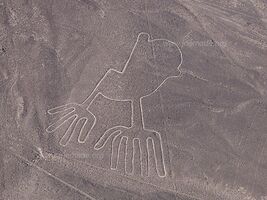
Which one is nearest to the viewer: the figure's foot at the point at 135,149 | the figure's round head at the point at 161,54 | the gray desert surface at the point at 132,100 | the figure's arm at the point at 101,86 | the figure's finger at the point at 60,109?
the gray desert surface at the point at 132,100

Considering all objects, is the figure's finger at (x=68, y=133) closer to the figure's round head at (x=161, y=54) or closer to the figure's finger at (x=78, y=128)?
the figure's finger at (x=78, y=128)

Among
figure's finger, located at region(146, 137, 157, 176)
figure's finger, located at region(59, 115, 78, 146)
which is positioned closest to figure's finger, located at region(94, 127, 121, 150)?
figure's finger, located at region(59, 115, 78, 146)

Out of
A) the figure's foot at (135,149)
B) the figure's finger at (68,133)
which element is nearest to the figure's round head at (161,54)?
the figure's foot at (135,149)

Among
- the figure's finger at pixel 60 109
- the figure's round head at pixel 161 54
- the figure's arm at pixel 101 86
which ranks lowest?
the figure's finger at pixel 60 109

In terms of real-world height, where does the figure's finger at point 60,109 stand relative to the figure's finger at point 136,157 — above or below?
above

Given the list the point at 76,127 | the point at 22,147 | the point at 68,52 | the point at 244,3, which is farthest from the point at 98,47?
the point at 244,3

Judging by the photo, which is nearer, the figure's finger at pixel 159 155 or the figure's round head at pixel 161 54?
the figure's finger at pixel 159 155

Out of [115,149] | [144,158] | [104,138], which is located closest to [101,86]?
[104,138]

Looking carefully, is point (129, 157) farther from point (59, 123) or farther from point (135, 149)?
point (59, 123)
